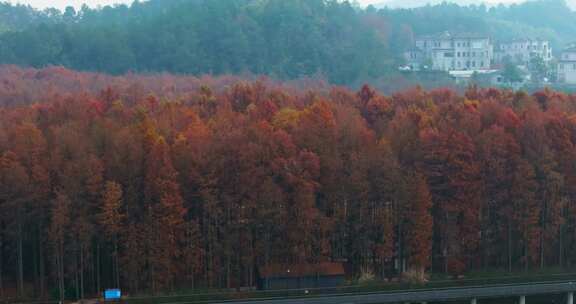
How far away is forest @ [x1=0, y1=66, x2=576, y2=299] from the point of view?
95.1 ft

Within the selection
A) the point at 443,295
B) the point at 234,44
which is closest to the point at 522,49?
Result: the point at 234,44

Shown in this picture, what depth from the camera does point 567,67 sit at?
234ft

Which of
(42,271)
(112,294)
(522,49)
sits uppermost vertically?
(522,49)

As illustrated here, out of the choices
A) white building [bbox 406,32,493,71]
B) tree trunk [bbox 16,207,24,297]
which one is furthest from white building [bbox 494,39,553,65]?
tree trunk [bbox 16,207,24,297]

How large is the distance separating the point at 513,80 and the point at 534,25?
192ft

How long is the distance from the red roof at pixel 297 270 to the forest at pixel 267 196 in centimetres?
29

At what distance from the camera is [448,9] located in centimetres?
11662

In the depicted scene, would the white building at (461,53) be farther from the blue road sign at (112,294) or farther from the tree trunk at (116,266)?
the blue road sign at (112,294)

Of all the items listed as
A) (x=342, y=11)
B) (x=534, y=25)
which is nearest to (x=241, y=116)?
(x=342, y=11)

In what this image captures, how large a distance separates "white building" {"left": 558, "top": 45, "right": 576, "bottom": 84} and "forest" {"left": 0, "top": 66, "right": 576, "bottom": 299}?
37388 millimetres

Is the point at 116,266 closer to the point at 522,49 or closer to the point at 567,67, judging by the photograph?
the point at 567,67

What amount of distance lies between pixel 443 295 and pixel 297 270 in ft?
16.6

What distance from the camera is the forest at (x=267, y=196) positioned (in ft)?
95.1

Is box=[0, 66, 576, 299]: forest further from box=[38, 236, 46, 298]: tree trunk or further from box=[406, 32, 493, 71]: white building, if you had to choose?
box=[406, 32, 493, 71]: white building
